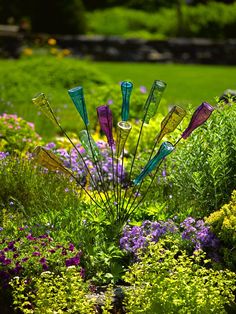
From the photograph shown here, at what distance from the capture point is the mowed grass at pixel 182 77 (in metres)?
14.4

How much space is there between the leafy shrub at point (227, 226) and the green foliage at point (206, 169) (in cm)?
25

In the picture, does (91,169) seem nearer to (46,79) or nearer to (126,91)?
(126,91)

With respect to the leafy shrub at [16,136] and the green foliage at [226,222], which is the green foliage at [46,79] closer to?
the leafy shrub at [16,136]

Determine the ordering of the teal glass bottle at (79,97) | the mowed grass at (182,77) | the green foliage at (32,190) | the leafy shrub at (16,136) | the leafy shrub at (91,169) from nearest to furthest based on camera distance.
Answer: the teal glass bottle at (79,97) → the green foliage at (32,190) → the leafy shrub at (91,169) → the leafy shrub at (16,136) → the mowed grass at (182,77)

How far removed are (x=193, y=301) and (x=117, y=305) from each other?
643 millimetres

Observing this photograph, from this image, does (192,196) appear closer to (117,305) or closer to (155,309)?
(117,305)

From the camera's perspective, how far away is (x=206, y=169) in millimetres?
4996

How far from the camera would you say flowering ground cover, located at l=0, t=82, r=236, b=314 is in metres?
3.88

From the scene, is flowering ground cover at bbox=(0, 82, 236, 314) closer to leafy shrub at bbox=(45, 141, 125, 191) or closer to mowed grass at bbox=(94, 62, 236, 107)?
leafy shrub at bbox=(45, 141, 125, 191)

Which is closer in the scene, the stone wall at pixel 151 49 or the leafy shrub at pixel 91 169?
the leafy shrub at pixel 91 169

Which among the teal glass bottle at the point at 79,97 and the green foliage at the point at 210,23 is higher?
the teal glass bottle at the point at 79,97

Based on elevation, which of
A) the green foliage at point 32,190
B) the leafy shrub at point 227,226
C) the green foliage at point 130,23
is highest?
the leafy shrub at point 227,226

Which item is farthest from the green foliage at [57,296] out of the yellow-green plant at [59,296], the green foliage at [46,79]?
the green foliage at [46,79]

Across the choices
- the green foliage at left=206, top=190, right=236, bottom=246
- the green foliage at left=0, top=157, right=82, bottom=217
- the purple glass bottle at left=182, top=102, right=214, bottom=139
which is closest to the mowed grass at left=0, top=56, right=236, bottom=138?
the green foliage at left=0, top=157, right=82, bottom=217
